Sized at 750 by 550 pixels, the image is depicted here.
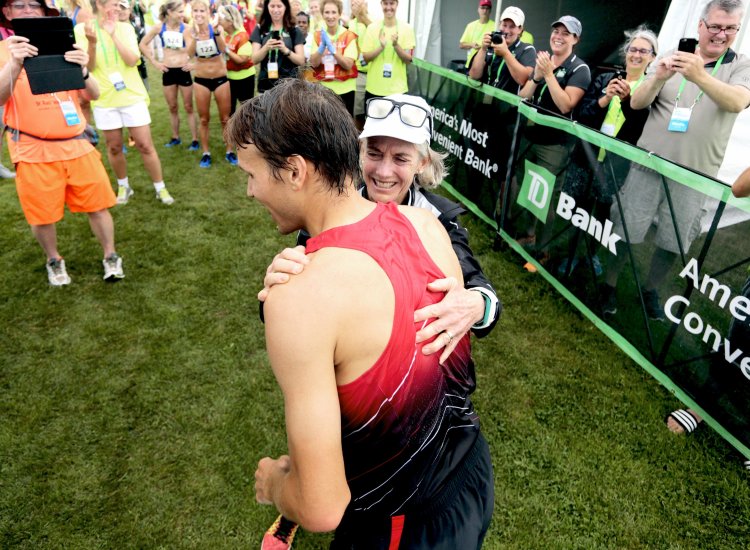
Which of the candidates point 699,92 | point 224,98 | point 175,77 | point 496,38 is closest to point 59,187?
point 224,98

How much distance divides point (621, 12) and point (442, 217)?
9.79 metres

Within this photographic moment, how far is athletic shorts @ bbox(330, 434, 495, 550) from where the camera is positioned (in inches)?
60.5

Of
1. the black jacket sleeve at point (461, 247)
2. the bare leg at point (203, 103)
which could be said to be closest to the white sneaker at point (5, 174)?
the bare leg at point (203, 103)

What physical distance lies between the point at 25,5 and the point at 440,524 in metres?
4.59

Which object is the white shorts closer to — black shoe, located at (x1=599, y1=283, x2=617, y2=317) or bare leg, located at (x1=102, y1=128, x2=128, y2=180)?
bare leg, located at (x1=102, y1=128, x2=128, y2=180)

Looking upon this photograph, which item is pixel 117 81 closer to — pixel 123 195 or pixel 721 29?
pixel 123 195

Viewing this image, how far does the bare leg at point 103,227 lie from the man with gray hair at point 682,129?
4.57 metres

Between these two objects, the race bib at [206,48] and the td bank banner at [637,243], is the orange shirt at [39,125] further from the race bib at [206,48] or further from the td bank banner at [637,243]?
the td bank banner at [637,243]

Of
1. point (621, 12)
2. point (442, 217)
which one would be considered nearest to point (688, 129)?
point (442, 217)

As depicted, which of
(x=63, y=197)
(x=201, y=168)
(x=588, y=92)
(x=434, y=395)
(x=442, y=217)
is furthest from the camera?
(x=201, y=168)

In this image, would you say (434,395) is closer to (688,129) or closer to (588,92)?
(688,129)

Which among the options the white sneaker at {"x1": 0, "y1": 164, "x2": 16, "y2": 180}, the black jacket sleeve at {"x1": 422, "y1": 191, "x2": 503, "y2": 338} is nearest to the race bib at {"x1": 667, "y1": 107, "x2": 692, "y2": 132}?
the black jacket sleeve at {"x1": 422, "y1": 191, "x2": 503, "y2": 338}

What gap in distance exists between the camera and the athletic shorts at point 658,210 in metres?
3.40

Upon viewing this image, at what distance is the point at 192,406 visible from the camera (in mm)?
3568
